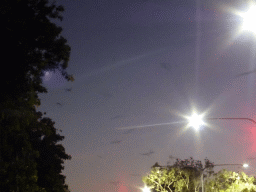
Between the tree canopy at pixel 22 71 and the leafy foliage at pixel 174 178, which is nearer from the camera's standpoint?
the tree canopy at pixel 22 71

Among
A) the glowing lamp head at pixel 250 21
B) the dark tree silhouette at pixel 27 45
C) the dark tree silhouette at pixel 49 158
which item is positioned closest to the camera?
the glowing lamp head at pixel 250 21

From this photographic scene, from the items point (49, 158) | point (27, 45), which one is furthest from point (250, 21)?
point (49, 158)

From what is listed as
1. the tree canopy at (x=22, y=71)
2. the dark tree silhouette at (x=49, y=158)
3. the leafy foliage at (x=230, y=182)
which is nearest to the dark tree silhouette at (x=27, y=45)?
the tree canopy at (x=22, y=71)

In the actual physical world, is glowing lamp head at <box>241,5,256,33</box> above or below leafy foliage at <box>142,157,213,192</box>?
below

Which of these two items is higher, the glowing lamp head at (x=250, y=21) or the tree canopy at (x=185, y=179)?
the tree canopy at (x=185, y=179)

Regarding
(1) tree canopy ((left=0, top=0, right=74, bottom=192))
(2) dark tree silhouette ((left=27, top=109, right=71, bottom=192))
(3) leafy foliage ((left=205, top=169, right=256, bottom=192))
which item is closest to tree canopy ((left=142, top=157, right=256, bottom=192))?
(3) leafy foliage ((left=205, top=169, right=256, bottom=192))

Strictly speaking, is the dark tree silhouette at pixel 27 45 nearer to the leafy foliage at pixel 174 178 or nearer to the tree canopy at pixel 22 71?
the tree canopy at pixel 22 71

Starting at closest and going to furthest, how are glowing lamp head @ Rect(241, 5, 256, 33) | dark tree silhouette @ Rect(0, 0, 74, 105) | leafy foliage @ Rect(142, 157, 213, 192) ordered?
glowing lamp head @ Rect(241, 5, 256, 33), dark tree silhouette @ Rect(0, 0, 74, 105), leafy foliage @ Rect(142, 157, 213, 192)

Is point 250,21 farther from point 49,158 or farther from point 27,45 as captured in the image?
point 49,158

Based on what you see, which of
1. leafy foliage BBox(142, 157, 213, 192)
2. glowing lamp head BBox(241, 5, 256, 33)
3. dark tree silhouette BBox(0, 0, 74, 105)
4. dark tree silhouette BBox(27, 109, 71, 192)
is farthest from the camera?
leafy foliage BBox(142, 157, 213, 192)

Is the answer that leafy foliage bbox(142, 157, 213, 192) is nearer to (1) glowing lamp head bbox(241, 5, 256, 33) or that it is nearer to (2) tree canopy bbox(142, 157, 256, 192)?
(2) tree canopy bbox(142, 157, 256, 192)

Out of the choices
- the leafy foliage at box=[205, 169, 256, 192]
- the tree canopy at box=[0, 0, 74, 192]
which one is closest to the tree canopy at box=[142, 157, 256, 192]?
the leafy foliage at box=[205, 169, 256, 192]

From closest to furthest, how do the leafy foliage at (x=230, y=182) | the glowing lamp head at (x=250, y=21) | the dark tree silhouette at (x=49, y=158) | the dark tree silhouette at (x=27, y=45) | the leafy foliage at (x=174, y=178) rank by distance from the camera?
the glowing lamp head at (x=250, y=21) < the dark tree silhouette at (x=27, y=45) < the dark tree silhouette at (x=49, y=158) < the leafy foliage at (x=230, y=182) < the leafy foliage at (x=174, y=178)

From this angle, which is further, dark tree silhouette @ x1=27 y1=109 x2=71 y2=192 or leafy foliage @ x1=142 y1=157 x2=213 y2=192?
leafy foliage @ x1=142 y1=157 x2=213 y2=192
